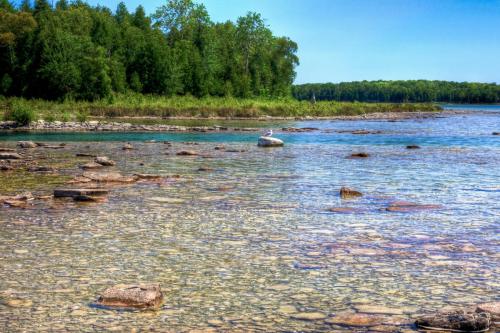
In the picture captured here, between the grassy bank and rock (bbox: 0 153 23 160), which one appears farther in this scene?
the grassy bank

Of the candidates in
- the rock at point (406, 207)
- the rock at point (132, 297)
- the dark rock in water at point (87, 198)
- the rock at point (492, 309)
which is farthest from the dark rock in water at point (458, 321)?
the dark rock in water at point (87, 198)

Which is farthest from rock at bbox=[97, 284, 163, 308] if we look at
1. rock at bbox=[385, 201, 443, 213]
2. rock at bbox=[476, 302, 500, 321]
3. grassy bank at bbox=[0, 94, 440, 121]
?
grassy bank at bbox=[0, 94, 440, 121]

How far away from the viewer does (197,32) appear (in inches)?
5261

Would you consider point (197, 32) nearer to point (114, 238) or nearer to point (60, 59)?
point (60, 59)

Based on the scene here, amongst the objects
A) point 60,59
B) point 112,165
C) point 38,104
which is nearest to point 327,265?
point 112,165

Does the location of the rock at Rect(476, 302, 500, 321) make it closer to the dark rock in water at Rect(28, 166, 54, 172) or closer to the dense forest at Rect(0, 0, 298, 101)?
the dark rock in water at Rect(28, 166, 54, 172)

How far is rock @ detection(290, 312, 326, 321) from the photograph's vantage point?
663cm

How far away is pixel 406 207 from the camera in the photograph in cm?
1392

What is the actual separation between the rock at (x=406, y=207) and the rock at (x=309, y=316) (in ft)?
23.5

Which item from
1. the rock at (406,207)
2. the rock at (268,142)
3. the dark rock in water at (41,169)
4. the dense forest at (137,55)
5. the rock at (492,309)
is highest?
the dense forest at (137,55)

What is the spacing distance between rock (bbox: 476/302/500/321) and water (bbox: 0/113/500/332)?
371 mm

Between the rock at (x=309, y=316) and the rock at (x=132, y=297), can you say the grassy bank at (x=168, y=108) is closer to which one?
the rock at (x=132, y=297)

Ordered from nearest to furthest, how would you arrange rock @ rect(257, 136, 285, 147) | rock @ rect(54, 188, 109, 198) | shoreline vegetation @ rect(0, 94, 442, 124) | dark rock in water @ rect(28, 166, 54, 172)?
1. rock @ rect(54, 188, 109, 198)
2. dark rock in water @ rect(28, 166, 54, 172)
3. rock @ rect(257, 136, 285, 147)
4. shoreline vegetation @ rect(0, 94, 442, 124)

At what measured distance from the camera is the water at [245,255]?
687cm
